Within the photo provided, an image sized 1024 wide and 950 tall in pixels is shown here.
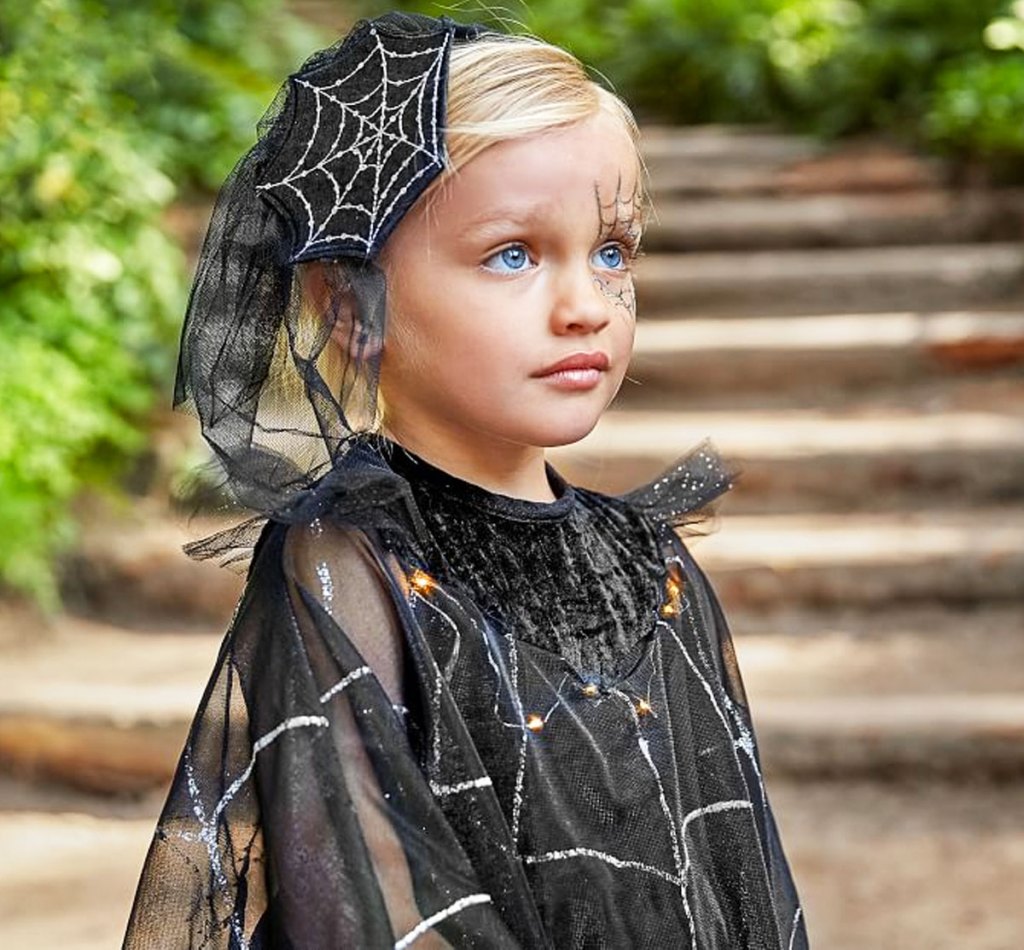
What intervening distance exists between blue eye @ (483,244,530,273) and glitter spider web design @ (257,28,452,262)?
8 cm

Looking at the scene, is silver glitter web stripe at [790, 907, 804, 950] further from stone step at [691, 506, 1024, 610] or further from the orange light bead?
stone step at [691, 506, 1024, 610]

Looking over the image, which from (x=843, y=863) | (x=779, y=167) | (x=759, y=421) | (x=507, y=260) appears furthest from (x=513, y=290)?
(x=779, y=167)

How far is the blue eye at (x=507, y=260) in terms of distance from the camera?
147 centimetres

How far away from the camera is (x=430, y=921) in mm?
1366

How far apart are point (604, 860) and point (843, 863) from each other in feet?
8.52

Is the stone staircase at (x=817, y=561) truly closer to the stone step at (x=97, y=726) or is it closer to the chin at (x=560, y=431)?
the stone step at (x=97, y=726)

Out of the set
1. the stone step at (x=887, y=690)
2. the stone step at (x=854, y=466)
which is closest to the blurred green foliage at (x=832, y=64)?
the stone step at (x=854, y=466)

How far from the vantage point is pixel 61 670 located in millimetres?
4809

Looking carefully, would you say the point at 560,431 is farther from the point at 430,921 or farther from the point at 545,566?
the point at 430,921

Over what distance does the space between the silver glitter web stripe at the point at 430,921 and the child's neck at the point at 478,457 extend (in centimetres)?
39

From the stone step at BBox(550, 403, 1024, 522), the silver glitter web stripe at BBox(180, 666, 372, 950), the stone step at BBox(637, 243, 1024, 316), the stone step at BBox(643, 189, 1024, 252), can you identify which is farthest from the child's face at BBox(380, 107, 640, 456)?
the stone step at BBox(643, 189, 1024, 252)

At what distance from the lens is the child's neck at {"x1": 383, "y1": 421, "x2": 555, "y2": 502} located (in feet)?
5.12

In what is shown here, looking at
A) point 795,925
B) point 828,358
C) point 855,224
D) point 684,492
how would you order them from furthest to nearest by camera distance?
point 855,224 < point 828,358 < point 684,492 < point 795,925

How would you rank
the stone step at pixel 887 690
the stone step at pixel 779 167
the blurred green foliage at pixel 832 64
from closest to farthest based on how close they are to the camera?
the stone step at pixel 887 690 → the blurred green foliage at pixel 832 64 → the stone step at pixel 779 167
